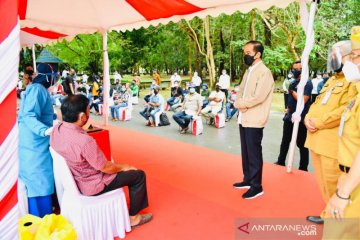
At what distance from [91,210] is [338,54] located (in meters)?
2.19

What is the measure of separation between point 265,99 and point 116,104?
22.9 feet

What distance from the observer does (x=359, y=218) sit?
4.76ft

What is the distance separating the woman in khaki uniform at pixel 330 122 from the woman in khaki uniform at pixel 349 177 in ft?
1.46

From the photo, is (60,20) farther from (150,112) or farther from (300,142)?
(300,142)

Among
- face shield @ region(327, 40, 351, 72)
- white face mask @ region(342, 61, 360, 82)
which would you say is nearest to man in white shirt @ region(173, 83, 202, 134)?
face shield @ region(327, 40, 351, 72)

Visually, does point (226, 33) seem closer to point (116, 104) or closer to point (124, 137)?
point (116, 104)

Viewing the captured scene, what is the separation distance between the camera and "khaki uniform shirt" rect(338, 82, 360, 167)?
1.46 metres

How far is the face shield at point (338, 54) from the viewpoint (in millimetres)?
1967

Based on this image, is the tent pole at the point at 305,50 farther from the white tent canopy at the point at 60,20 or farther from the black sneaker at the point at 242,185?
the black sneaker at the point at 242,185

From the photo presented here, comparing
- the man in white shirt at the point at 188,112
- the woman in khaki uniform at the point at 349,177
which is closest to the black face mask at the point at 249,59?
the woman in khaki uniform at the point at 349,177

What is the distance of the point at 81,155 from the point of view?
2254mm

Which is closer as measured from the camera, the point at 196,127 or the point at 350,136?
the point at 350,136

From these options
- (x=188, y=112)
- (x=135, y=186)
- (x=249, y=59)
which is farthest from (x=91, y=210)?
(x=188, y=112)

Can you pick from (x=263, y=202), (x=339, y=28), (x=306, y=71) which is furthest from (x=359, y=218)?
(x=339, y=28)
